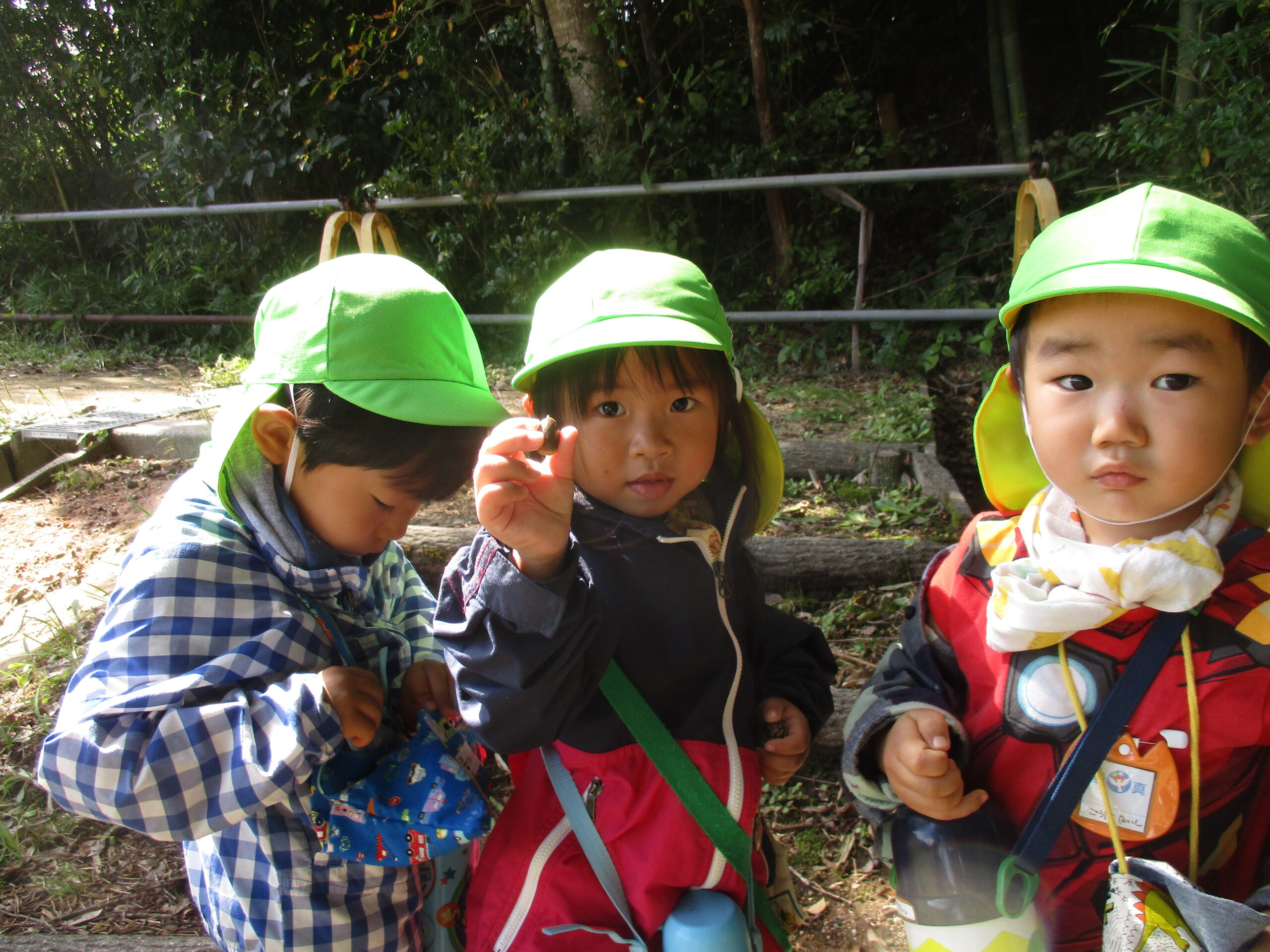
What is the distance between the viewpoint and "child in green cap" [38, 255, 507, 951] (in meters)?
1.11

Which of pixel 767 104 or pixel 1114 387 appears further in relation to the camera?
pixel 767 104

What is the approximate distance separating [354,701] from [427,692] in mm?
237

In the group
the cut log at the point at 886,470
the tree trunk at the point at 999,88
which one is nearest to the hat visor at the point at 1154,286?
the cut log at the point at 886,470

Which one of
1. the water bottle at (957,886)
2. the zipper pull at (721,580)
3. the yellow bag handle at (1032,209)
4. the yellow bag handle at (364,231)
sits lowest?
the water bottle at (957,886)

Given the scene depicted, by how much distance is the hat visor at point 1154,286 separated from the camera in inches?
38.0

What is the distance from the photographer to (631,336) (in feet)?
3.95

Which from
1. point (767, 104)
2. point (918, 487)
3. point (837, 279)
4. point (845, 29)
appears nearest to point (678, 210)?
point (767, 104)

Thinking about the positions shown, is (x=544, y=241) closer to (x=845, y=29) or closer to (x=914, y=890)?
(x=845, y=29)

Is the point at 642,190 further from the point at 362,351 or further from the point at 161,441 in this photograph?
the point at 362,351

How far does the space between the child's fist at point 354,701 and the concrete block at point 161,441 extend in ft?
8.22

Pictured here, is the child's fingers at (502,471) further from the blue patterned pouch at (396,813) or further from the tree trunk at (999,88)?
the tree trunk at (999,88)

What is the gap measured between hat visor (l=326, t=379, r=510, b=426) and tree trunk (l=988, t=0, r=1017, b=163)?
5801 millimetres

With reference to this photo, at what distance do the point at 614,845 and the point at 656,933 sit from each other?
137mm

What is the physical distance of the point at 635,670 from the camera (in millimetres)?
1250
